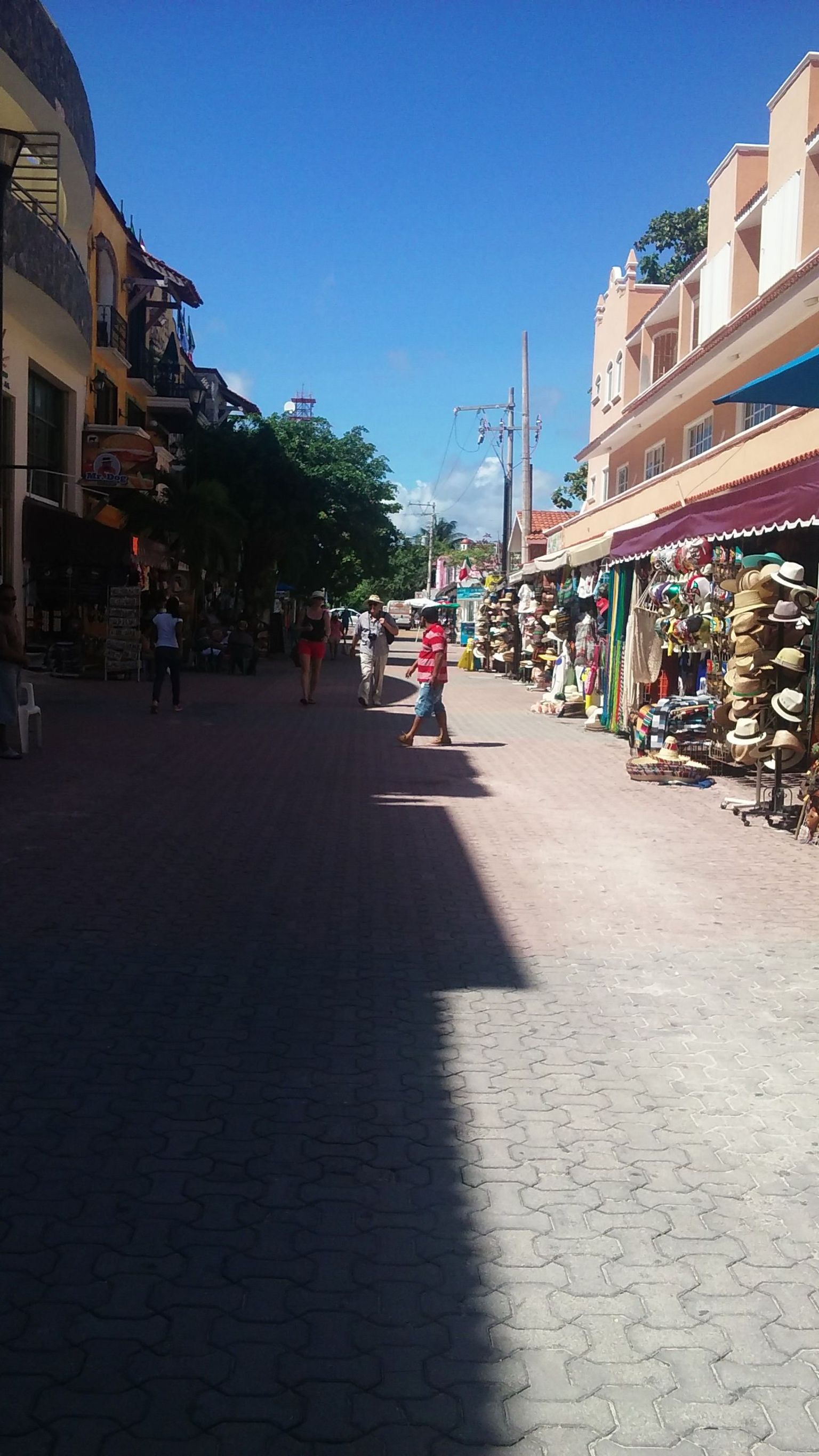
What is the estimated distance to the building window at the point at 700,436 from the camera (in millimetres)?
23047

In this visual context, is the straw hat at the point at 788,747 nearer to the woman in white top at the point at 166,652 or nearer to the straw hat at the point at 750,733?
the straw hat at the point at 750,733

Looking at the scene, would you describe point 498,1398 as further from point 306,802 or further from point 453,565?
point 453,565

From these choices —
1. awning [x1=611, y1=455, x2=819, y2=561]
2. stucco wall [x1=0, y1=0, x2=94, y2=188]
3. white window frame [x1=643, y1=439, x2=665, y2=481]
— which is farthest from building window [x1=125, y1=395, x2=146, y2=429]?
awning [x1=611, y1=455, x2=819, y2=561]

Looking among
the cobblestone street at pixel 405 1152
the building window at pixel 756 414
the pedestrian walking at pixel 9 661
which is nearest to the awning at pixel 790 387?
the cobblestone street at pixel 405 1152

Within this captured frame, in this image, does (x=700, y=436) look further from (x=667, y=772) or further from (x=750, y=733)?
(x=750, y=733)

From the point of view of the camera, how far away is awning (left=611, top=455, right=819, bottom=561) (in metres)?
9.88

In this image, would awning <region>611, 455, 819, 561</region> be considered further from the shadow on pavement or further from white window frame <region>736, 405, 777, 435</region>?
white window frame <region>736, 405, 777, 435</region>

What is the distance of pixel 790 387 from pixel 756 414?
439 inches

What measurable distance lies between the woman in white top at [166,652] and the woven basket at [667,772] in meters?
6.73

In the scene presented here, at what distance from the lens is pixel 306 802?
35.2 ft

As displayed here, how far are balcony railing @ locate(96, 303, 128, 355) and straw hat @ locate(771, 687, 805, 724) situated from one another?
22.5 m

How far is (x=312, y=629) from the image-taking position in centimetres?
1906

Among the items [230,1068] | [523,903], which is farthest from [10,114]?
[230,1068]

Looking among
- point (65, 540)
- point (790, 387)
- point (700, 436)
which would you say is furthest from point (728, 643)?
point (65, 540)
